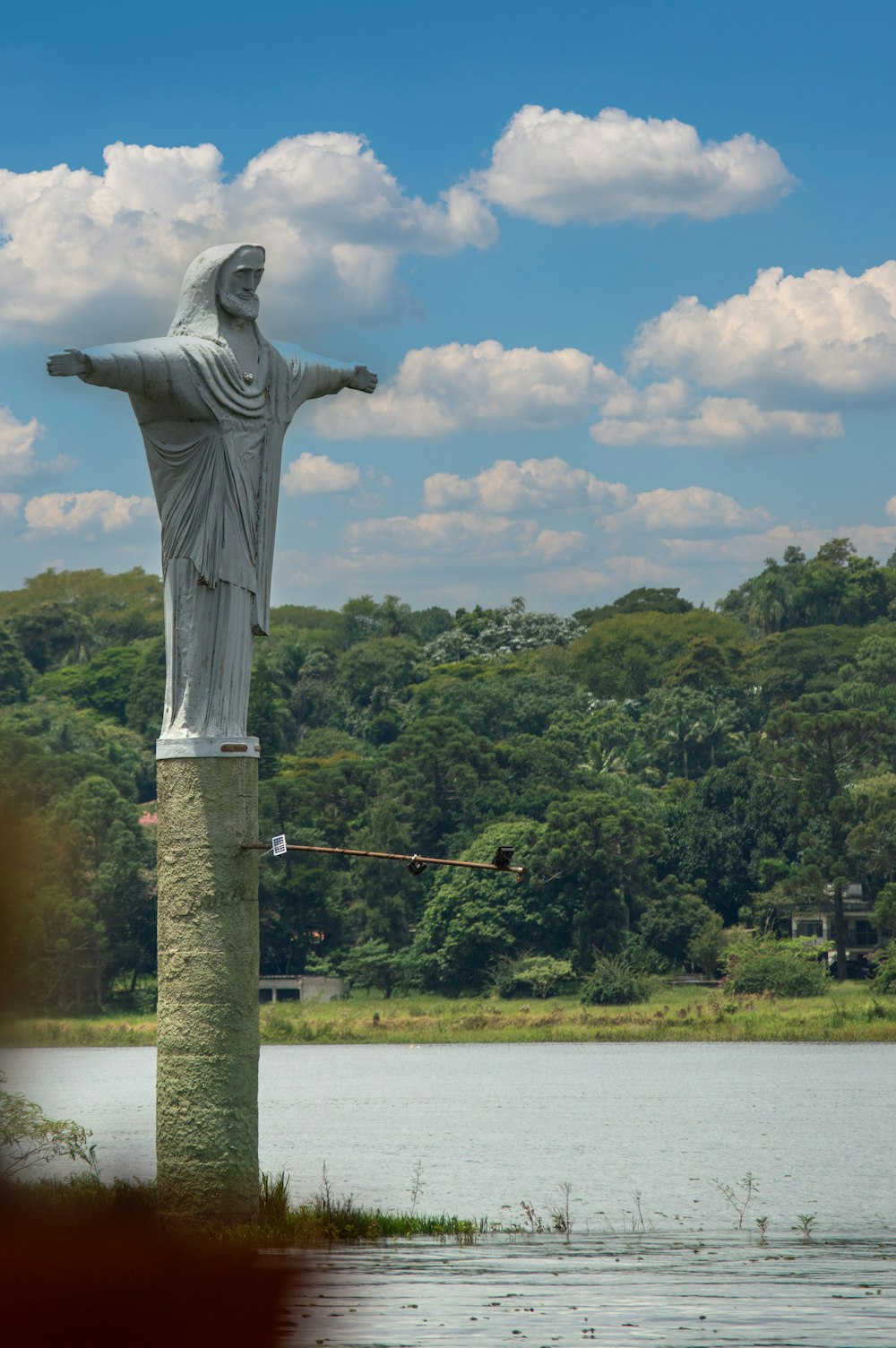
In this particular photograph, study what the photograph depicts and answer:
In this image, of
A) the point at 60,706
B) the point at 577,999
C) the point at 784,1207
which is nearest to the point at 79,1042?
the point at 577,999

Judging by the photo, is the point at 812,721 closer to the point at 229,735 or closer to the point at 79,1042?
the point at 79,1042

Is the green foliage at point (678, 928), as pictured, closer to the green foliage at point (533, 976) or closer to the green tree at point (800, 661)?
the green foliage at point (533, 976)

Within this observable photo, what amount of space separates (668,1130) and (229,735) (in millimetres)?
27967

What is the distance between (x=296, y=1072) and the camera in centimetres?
6266

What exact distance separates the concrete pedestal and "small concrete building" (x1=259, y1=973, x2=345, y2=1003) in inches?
2518

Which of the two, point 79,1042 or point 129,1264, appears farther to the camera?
point 79,1042

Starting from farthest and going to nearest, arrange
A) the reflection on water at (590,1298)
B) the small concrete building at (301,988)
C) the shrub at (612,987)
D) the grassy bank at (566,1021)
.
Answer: the small concrete building at (301,988), the shrub at (612,987), the grassy bank at (566,1021), the reflection on water at (590,1298)

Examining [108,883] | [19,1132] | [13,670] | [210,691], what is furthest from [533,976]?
[210,691]

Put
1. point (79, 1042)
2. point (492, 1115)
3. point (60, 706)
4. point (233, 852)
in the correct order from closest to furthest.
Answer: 1. point (233, 852)
2. point (492, 1115)
3. point (79, 1042)
4. point (60, 706)

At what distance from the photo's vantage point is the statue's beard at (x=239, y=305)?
14250 mm

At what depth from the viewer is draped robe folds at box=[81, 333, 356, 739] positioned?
13.8 meters

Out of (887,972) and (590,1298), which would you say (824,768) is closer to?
(887,972)

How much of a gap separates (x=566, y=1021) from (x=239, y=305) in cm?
6022

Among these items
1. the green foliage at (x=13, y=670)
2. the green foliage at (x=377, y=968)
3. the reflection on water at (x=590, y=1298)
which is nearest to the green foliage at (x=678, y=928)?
the green foliage at (x=377, y=968)
